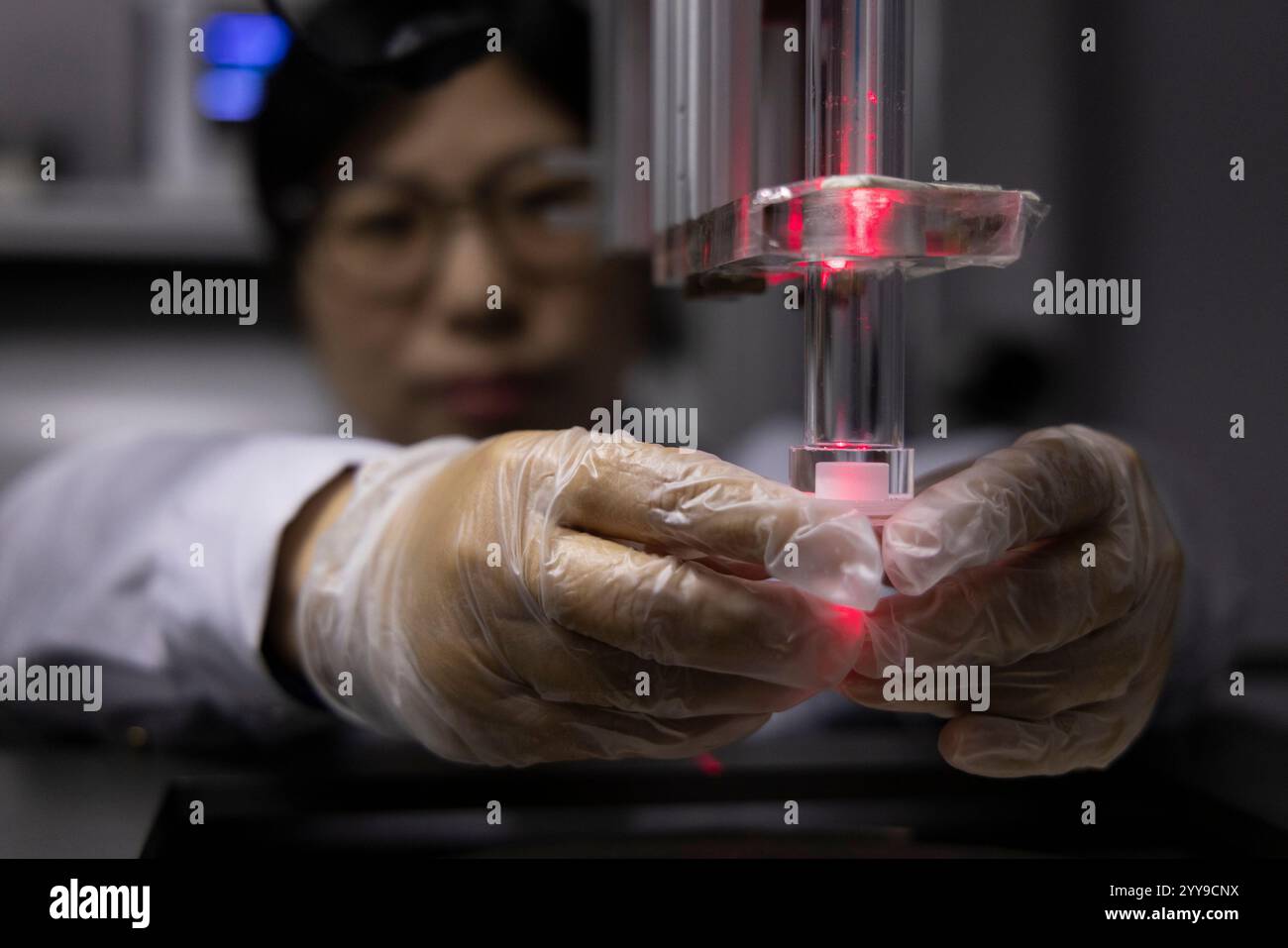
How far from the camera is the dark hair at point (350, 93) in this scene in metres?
0.63

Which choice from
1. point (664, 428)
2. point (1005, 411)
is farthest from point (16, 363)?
point (1005, 411)

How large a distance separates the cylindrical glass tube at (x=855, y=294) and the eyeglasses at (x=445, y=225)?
30cm

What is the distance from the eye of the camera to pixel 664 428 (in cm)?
56

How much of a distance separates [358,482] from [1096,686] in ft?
1.45

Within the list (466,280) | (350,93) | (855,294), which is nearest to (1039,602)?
(855,294)

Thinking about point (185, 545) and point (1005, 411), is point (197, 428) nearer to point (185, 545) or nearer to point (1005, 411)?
point (185, 545)

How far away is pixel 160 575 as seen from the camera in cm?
74

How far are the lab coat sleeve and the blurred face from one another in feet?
0.26
